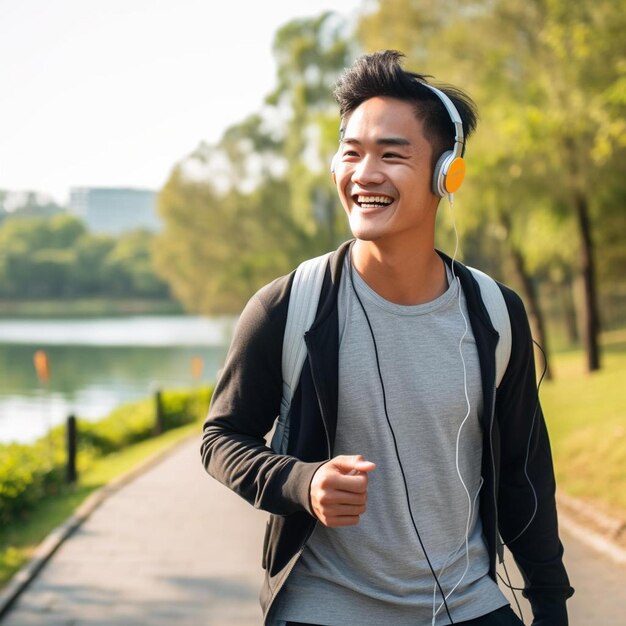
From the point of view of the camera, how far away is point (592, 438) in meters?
11.0

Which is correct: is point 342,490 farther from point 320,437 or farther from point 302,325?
point 302,325

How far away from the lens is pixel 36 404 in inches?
1414

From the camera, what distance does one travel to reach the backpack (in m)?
2.31

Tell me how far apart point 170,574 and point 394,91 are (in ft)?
17.8

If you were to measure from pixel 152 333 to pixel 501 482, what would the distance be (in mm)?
76617

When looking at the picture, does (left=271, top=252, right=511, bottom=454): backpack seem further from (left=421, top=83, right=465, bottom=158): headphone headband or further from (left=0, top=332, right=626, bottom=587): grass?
(left=0, top=332, right=626, bottom=587): grass

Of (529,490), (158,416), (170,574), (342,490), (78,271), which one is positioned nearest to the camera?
(342,490)

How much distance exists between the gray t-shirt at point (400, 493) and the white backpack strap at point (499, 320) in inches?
3.4

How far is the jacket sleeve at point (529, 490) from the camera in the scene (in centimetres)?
252

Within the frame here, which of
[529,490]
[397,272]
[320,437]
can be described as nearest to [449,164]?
[397,272]

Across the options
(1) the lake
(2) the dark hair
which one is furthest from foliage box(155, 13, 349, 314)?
(2) the dark hair

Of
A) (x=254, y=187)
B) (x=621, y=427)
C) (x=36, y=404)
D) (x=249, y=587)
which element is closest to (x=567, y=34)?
(x=621, y=427)

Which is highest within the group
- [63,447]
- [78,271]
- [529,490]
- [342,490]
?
[342,490]

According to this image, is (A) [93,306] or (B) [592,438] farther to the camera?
(A) [93,306]
